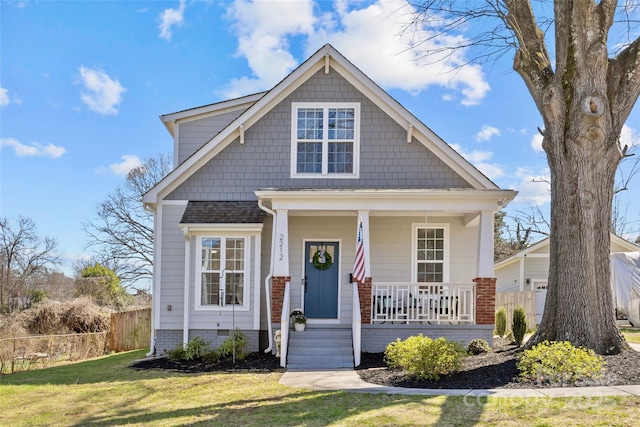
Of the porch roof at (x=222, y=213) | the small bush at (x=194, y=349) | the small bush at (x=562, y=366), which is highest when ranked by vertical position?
the porch roof at (x=222, y=213)

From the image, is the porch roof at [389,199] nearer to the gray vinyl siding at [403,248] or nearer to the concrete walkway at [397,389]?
the gray vinyl siding at [403,248]

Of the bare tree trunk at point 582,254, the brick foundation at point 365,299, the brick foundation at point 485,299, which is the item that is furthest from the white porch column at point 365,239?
the bare tree trunk at point 582,254

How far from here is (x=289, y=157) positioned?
45.6 feet

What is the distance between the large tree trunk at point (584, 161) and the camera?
9602 millimetres

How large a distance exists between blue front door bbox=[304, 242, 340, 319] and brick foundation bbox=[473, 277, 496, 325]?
3488mm

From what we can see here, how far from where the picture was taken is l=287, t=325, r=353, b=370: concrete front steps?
11188mm

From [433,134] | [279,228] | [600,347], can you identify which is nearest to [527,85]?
[433,134]

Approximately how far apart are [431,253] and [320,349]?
4144 mm

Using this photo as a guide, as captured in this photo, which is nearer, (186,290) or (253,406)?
(253,406)

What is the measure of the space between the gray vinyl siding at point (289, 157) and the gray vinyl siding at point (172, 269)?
0.55 meters

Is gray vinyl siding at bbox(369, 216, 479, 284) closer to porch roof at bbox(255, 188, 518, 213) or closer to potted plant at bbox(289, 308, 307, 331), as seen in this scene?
porch roof at bbox(255, 188, 518, 213)

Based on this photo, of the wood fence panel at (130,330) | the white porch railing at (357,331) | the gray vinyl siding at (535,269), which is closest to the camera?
the white porch railing at (357,331)

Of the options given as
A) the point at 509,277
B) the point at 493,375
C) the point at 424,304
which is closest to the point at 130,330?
the point at 424,304

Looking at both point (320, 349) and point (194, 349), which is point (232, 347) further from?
point (320, 349)
